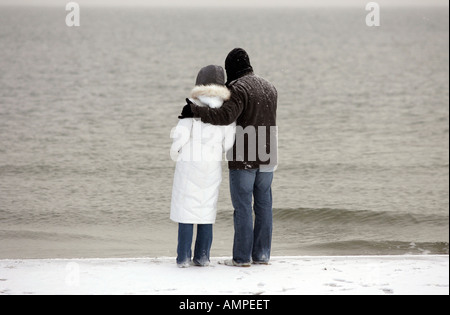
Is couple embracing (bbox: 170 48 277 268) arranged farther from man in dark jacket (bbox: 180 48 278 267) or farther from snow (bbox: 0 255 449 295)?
snow (bbox: 0 255 449 295)

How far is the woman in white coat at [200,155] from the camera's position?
537 cm

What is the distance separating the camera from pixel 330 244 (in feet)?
32.9

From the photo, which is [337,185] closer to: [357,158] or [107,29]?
[357,158]

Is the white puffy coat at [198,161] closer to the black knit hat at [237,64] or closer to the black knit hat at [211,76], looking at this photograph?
the black knit hat at [211,76]

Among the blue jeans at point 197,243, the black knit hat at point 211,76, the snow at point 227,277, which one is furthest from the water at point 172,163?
the black knit hat at point 211,76

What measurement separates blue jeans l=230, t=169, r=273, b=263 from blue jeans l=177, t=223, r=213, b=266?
21 centimetres

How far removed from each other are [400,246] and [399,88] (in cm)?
2597

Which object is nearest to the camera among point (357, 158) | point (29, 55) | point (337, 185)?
point (337, 185)

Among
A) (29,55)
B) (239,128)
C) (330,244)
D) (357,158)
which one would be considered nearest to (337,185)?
(357,158)

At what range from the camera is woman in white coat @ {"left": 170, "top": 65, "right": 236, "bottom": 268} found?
5.37m

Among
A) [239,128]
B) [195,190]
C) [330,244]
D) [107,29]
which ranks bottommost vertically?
[330,244]

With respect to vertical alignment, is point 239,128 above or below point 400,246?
above

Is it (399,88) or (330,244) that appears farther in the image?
(399,88)

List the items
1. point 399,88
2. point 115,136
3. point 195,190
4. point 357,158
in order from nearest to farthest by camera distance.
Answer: point 195,190, point 357,158, point 115,136, point 399,88
